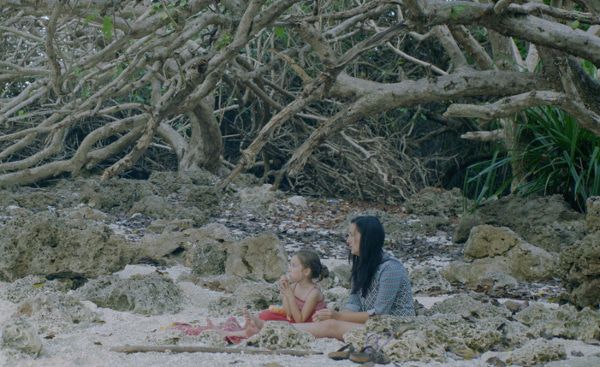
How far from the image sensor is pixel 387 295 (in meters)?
4.83

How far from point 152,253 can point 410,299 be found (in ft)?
9.18

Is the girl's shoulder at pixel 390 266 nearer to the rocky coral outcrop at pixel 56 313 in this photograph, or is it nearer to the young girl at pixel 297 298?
the young girl at pixel 297 298

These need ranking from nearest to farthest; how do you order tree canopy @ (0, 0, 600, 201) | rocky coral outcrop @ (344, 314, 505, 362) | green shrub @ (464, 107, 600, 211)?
1. rocky coral outcrop @ (344, 314, 505, 362)
2. tree canopy @ (0, 0, 600, 201)
3. green shrub @ (464, 107, 600, 211)

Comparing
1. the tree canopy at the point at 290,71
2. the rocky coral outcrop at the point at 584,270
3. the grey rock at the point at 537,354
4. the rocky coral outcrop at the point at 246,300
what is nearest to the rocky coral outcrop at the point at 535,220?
the tree canopy at the point at 290,71

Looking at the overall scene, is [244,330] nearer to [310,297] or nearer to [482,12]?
[310,297]

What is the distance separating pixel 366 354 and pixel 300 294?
0.94 metres

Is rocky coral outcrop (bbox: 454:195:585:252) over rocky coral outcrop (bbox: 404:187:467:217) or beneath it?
over

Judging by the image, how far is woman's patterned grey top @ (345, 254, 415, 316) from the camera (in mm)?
4828

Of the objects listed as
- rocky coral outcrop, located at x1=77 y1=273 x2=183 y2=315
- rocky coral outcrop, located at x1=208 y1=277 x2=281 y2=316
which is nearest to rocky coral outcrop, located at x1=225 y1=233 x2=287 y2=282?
rocky coral outcrop, located at x1=208 y1=277 x2=281 y2=316

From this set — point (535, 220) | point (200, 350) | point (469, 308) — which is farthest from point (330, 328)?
point (535, 220)

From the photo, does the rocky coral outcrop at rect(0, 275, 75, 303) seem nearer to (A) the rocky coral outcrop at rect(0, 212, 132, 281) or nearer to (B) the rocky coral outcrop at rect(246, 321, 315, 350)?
(A) the rocky coral outcrop at rect(0, 212, 132, 281)

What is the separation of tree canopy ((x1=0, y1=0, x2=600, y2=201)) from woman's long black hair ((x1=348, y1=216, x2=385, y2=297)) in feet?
3.25

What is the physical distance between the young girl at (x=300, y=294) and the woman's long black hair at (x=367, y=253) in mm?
216

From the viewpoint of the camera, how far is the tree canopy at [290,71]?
619 centimetres
